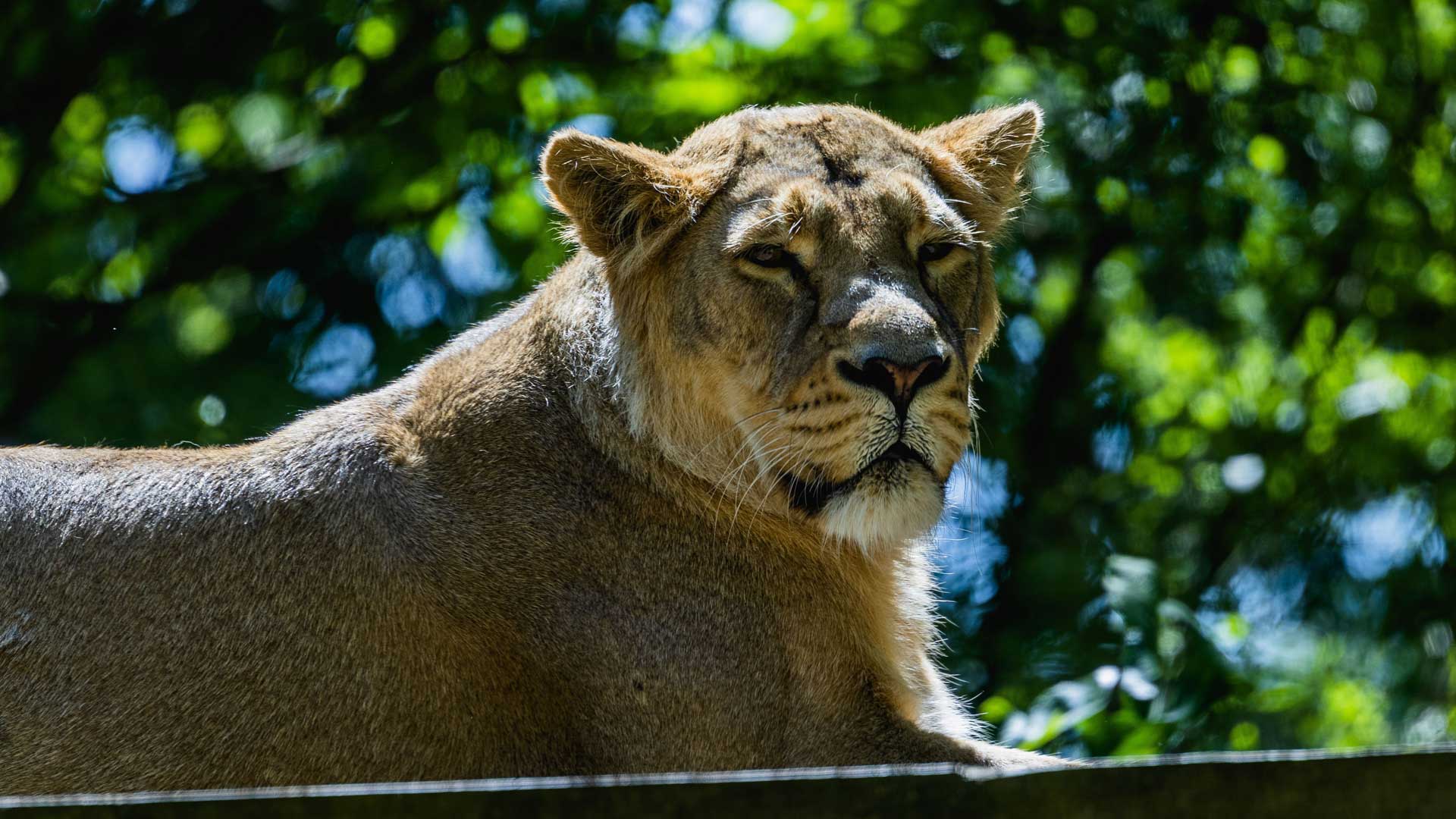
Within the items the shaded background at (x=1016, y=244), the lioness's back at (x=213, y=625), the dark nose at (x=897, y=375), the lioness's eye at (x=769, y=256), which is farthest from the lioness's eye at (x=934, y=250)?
the shaded background at (x=1016, y=244)

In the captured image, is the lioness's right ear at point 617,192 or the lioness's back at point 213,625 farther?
the lioness's right ear at point 617,192

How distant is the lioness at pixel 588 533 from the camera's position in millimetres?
4625

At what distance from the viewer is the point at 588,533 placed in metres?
5.06

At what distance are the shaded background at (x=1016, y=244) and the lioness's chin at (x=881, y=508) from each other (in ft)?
15.3

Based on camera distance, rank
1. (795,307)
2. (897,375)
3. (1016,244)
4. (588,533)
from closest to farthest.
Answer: (897,375), (588,533), (795,307), (1016,244)

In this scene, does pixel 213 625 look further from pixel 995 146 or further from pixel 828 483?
pixel 995 146

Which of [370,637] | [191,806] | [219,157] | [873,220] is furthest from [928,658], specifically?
[219,157]

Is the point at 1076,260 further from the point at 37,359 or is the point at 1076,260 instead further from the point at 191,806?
the point at 191,806

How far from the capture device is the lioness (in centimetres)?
462

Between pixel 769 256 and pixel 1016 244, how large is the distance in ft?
21.9

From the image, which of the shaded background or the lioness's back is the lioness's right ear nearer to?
the lioness's back

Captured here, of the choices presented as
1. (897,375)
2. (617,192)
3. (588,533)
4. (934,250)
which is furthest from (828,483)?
(617,192)

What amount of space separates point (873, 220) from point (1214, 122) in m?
7.22

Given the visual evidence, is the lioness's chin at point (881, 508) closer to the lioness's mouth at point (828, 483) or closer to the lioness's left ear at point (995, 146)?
the lioness's mouth at point (828, 483)
